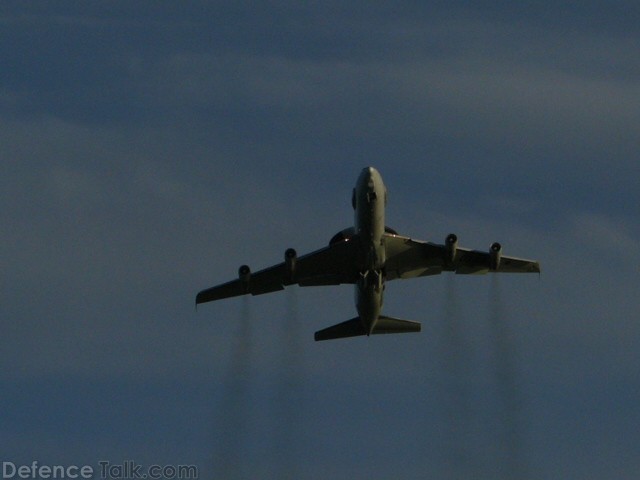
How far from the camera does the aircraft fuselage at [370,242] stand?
506ft

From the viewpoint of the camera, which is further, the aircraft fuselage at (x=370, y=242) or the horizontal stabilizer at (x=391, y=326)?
the horizontal stabilizer at (x=391, y=326)

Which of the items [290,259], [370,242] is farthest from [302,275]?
[370,242]

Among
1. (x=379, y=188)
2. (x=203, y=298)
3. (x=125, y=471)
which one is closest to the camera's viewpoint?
(x=125, y=471)

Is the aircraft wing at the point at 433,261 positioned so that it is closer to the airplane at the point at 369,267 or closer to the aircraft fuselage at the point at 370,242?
the airplane at the point at 369,267

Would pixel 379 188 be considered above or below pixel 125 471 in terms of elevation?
above

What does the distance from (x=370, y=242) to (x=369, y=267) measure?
229cm

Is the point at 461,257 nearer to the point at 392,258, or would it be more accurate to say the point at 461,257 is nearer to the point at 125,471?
the point at 392,258

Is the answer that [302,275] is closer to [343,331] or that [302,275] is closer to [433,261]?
[343,331]

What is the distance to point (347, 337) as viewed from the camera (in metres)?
162

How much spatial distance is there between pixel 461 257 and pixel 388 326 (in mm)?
7292

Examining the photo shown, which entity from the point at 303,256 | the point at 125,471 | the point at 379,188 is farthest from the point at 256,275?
the point at 125,471

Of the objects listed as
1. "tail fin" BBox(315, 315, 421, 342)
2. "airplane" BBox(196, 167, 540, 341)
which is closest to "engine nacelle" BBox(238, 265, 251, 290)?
"airplane" BBox(196, 167, 540, 341)

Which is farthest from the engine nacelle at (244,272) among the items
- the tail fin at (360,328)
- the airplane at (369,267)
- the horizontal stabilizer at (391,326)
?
the horizontal stabilizer at (391,326)

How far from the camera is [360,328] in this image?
529ft
